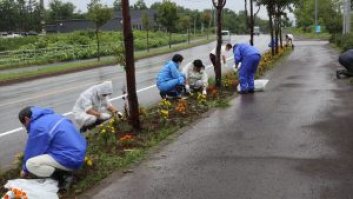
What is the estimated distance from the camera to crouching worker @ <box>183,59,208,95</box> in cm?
1417

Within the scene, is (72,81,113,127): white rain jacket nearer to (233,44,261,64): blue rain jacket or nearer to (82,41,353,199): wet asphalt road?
(82,41,353,199): wet asphalt road

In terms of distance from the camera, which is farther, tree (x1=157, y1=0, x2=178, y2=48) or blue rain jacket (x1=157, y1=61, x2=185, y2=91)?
tree (x1=157, y1=0, x2=178, y2=48)

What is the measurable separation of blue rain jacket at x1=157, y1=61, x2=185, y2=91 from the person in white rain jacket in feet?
11.6

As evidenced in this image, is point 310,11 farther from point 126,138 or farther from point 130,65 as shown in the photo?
point 126,138

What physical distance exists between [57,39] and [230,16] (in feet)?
285

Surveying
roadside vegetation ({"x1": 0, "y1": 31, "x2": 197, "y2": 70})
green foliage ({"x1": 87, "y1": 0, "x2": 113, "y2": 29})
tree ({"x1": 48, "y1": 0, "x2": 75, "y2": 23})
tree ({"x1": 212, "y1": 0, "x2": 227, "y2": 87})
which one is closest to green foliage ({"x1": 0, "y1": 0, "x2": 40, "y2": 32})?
tree ({"x1": 48, "y1": 0, "x2": 75, "y2": 23})

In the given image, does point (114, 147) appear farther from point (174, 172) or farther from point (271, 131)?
point (271, 131)

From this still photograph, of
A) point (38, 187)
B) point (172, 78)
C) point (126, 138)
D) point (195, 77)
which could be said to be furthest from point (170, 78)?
point (38, 187)

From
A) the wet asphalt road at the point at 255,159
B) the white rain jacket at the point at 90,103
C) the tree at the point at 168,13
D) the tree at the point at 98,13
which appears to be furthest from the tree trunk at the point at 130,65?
the tree at the point at 168,13

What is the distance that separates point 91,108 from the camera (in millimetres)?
9828

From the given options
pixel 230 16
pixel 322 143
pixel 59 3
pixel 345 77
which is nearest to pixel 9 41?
pixel 345 77

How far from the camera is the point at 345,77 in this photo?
57.9ft

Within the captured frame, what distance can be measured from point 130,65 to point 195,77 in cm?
511

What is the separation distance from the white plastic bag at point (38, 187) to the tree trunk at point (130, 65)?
3138 millimetres
